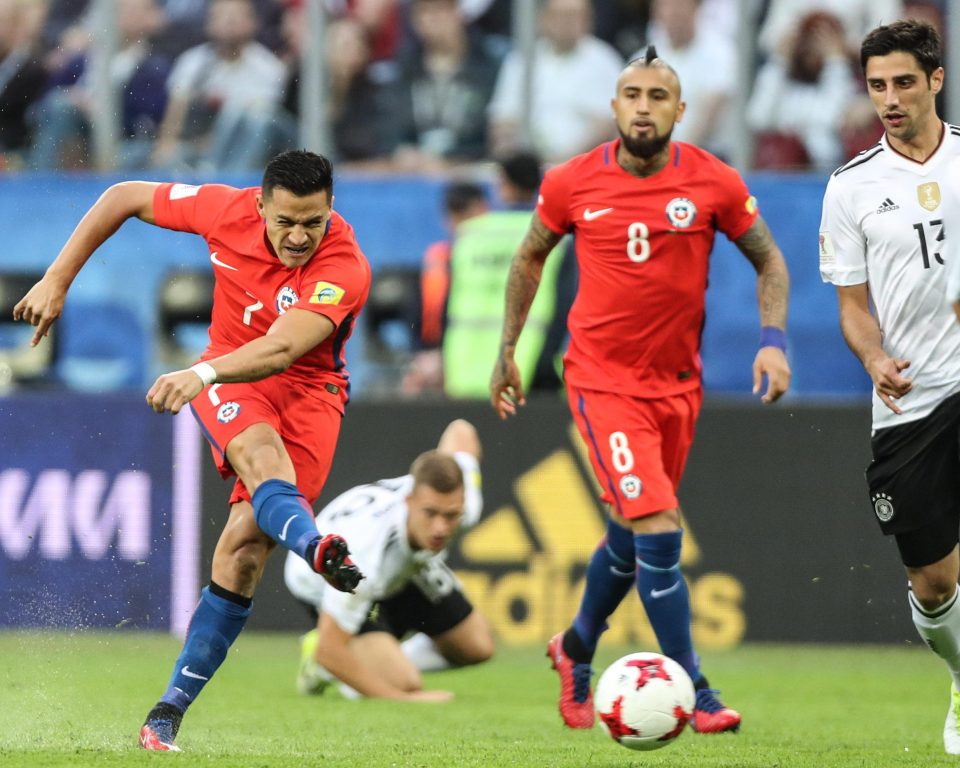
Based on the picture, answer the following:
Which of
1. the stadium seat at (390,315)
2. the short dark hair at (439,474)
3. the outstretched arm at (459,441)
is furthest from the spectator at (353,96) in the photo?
the short dark hair at (439,474)

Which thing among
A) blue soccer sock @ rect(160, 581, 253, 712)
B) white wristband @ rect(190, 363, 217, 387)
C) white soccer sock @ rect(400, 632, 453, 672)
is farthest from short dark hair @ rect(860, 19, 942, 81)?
white soccer sock @ rect(400, 632, 453, 672)

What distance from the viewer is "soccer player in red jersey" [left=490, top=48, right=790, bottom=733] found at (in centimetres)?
718

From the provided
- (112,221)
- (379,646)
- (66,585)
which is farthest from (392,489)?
(112,221)

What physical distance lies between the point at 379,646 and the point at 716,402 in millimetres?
2844

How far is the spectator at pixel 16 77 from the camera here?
40.3 ft

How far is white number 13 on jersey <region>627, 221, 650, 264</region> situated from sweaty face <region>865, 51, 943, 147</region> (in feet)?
3.88

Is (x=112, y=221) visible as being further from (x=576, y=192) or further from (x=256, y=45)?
(x=256, y=45)

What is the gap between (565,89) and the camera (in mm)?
12078

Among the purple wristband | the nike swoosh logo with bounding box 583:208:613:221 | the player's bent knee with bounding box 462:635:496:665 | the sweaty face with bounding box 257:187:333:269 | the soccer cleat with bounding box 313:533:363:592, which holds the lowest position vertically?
the player's bent knee with bounding box 462:635:496:665

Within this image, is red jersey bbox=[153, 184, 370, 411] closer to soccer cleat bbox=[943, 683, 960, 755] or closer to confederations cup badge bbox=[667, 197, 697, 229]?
confederations cup badge bbox=[667, 197, 697, 229]

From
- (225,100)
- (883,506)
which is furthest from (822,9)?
(883,506)

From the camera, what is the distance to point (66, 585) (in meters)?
8.02

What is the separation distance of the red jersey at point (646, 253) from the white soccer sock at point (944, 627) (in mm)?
1386

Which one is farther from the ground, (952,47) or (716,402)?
(952,47)
